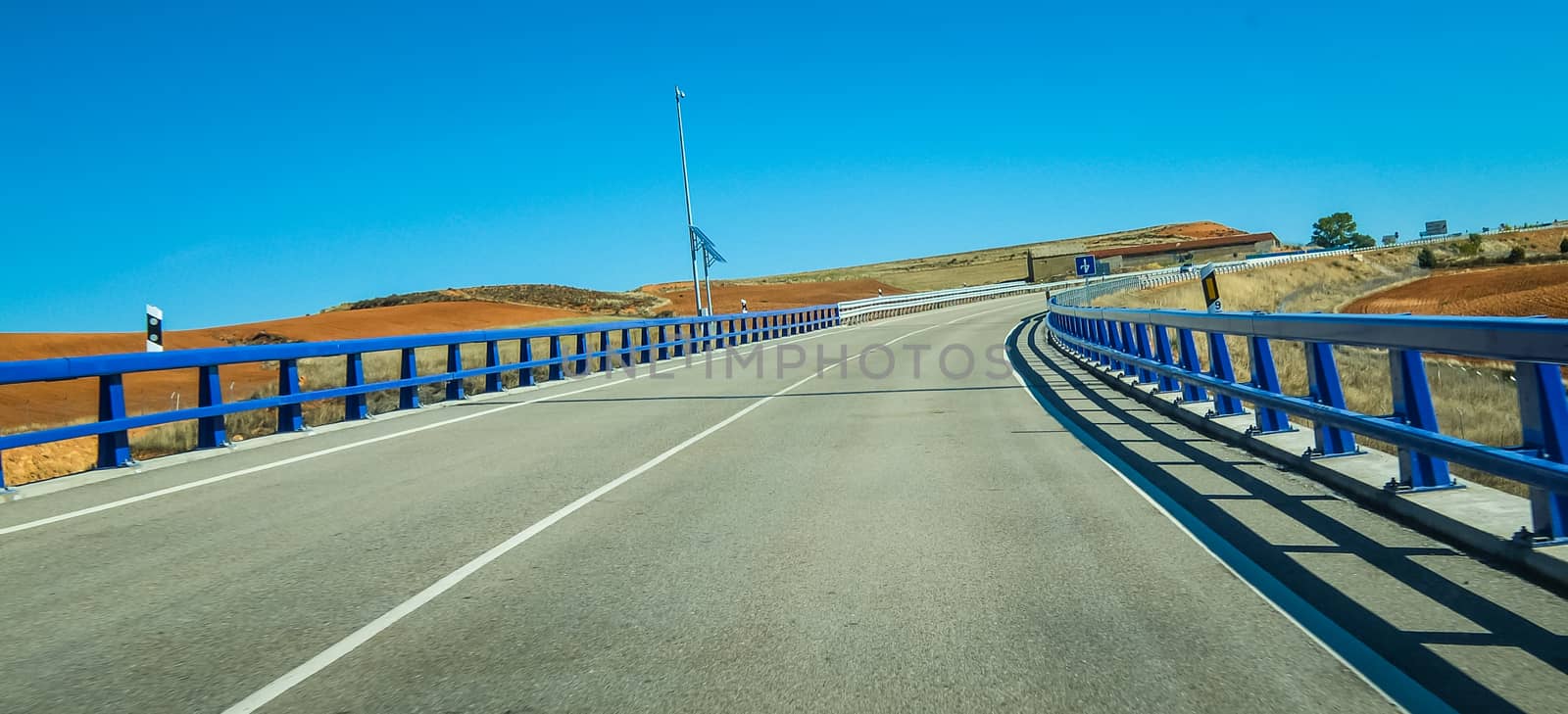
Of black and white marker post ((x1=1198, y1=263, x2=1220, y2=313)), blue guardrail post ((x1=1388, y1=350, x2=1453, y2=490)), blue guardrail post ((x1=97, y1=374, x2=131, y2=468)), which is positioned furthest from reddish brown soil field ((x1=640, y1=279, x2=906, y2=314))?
blue guardrail post ((x1=1388, y1=350, x2=1453, y2=490))

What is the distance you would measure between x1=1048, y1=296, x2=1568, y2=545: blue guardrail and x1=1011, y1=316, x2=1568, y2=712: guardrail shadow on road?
48 centimetres

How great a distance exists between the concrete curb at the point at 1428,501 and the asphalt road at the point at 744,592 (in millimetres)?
149

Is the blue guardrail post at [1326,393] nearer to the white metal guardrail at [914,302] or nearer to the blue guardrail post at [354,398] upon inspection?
the blue guardrail post at [354,398]

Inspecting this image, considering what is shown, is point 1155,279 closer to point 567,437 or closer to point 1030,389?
point 1030,389

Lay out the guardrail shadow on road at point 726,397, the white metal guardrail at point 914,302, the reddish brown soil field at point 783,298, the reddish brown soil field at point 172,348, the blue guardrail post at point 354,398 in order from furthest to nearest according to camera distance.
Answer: the reddish brown soil field at point 783,298 < the white metal guardrail at point 914,302 < the reddish brown soil field at point 172,348 < the guardrail shadow on road at point 726,397 < the blue guardrail post at point 354,398

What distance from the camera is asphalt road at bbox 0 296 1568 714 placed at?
4.27 m

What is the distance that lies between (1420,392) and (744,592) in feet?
14.0

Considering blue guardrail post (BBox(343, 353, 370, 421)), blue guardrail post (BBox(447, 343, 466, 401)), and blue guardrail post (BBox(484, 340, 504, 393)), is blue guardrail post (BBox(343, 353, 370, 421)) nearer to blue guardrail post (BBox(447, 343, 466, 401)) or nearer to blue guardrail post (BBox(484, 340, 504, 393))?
blue guardrail post (BBox(447, 343, 466, 401))

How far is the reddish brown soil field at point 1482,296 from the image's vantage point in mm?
27188

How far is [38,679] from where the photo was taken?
459 cm

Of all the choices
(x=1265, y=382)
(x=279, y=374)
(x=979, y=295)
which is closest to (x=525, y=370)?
(x=279, y=374)

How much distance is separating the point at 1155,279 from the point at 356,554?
66164mm

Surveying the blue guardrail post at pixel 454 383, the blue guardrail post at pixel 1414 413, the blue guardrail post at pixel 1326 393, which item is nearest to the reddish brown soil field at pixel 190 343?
the blue guardrail post at pixel 454 383

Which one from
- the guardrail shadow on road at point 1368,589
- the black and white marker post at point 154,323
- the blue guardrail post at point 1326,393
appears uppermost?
the black and white marker post at point 154,323
